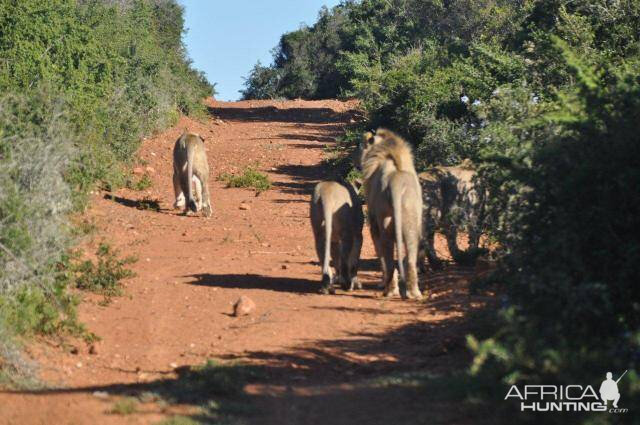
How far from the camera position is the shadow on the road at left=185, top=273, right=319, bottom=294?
13.2m

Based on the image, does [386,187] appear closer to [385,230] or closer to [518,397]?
[385,230]

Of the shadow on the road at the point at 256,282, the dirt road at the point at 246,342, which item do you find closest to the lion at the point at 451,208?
the dirt road at the point at 246,342

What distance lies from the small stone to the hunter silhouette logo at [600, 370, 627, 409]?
5682 millimetres

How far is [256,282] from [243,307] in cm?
183

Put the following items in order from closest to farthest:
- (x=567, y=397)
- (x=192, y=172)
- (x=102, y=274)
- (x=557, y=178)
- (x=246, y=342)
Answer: (x=567, y=397) < (x=557, y=178) < (x=246, y=342) < (x=102, y=274) < (x=192, y=172)

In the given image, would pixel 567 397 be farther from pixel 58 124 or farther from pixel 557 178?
pixel 58 124

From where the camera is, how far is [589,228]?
7.98 metres

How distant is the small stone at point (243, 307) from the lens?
11.7 metres

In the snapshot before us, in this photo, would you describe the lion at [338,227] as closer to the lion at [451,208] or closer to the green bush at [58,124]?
the lion at [451,208]

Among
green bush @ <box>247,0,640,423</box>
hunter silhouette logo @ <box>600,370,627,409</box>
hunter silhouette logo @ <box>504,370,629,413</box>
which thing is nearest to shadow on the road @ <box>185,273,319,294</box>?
green bush @ <box>247,0,640,423</box>

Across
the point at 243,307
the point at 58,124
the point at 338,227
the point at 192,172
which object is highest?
the point at 58,124

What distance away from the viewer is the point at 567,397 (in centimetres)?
682

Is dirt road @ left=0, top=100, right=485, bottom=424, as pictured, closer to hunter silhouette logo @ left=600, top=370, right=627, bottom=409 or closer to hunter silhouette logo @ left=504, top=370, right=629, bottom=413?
hunter silhouette logo @ left=504, top=370, right=629, bottom=413

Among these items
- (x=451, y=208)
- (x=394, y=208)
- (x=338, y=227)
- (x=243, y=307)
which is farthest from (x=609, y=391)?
(x=451, y=208)
